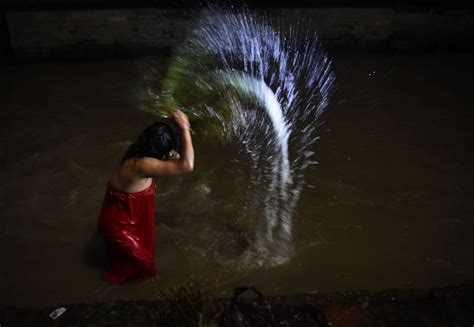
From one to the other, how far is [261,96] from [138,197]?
4381 mm

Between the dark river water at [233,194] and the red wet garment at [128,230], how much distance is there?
0.79ft

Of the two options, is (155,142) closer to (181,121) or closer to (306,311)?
(181,121)

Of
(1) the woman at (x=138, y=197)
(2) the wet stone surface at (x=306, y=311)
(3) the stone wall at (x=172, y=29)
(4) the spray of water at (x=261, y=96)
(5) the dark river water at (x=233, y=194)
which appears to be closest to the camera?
(2) the wet stone surface at (x=306, y=311)

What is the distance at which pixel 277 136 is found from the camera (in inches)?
262

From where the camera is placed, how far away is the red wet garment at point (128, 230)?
12.4ft

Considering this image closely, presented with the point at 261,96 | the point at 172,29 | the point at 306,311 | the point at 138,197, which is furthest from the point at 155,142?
the point at 172,29

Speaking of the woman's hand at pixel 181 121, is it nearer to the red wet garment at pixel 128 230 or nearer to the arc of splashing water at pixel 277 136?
the red wet garment at pixel 128 230

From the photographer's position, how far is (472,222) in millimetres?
5156

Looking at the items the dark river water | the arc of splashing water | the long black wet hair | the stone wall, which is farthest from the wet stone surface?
the stone wall

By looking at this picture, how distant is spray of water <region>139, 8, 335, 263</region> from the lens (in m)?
5.57

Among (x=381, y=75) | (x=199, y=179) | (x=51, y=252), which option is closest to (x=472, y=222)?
(x=199, y=179)

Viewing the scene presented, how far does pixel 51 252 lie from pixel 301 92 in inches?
195

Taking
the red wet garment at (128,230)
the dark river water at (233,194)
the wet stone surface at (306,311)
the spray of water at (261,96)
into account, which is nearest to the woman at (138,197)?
the red wet garment at (128,230)

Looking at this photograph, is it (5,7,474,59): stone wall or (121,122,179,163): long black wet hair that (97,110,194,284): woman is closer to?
(121,122,179,163): long black wet hair
